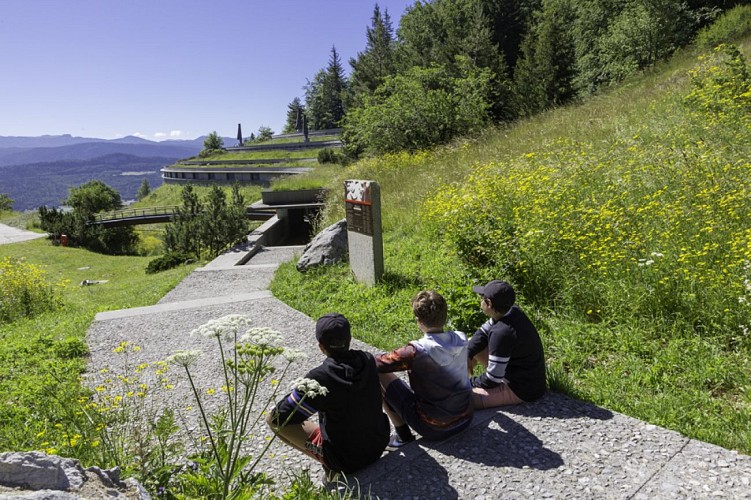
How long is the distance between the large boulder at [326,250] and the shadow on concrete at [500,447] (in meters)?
6.26

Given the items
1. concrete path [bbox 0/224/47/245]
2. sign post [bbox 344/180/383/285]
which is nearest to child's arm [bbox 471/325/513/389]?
sign post [bbox 344/180/383/285]

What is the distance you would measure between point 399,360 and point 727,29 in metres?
26.6

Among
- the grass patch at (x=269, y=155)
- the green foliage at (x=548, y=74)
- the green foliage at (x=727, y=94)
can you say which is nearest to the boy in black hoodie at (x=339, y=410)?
the green foliage at (x=727, y=94)

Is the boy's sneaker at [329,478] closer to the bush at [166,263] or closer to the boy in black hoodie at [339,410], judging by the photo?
the boy in black hoodie at [339,410]

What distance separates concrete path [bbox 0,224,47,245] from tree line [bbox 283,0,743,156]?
19.9m

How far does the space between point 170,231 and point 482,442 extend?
17.4 metres

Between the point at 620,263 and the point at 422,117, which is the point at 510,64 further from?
the point at 620,263

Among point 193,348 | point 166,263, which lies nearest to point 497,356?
point 193,348

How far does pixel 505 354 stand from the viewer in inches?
141

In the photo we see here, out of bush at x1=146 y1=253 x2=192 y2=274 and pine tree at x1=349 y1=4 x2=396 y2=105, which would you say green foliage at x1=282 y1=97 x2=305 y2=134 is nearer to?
pine tree at x1=349 y1=4 x2=396 y2=105

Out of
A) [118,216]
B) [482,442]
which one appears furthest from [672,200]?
[118,216]

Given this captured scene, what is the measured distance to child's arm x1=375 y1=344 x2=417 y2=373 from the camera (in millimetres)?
3273

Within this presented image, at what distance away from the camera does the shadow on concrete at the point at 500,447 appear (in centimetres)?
316

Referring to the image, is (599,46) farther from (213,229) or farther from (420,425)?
(420,425)
